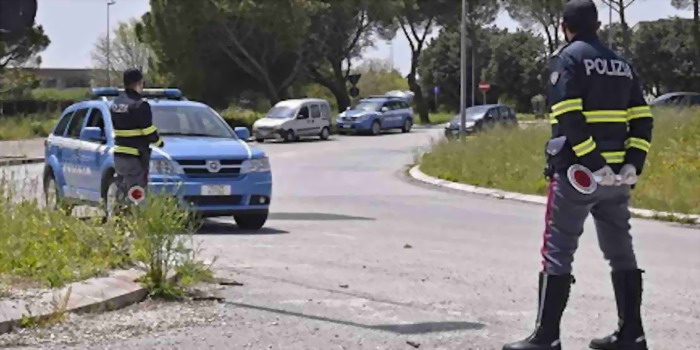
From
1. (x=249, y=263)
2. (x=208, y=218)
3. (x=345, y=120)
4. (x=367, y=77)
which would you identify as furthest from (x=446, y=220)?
(x=367, y=77)

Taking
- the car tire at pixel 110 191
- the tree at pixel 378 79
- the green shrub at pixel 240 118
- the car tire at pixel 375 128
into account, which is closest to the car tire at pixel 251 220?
the car tire at pixel 110 191

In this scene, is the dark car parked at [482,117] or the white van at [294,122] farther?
the white van at [294,122]

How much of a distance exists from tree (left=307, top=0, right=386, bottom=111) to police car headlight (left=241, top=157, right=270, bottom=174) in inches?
1798

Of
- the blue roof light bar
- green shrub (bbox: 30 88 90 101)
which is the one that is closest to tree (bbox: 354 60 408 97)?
green shrub (bbox: 30 88 90 101)

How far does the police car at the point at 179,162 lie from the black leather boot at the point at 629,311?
692 centimetres

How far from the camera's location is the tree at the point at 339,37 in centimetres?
6028

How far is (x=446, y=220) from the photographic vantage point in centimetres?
1647

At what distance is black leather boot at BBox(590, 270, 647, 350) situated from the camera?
21.7 ft

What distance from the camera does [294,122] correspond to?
4678cm

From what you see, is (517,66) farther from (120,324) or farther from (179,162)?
(120,324)

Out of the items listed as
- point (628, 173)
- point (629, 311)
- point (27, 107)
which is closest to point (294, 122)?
point (27, 107)

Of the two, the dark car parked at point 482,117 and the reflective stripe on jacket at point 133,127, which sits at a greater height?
the reflective stripe on jacket at point 133,127

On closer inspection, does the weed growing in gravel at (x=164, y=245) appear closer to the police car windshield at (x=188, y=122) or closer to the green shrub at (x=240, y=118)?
the police car windshield at (x=188, y=122)

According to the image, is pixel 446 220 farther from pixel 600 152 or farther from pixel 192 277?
pixel 600 152
